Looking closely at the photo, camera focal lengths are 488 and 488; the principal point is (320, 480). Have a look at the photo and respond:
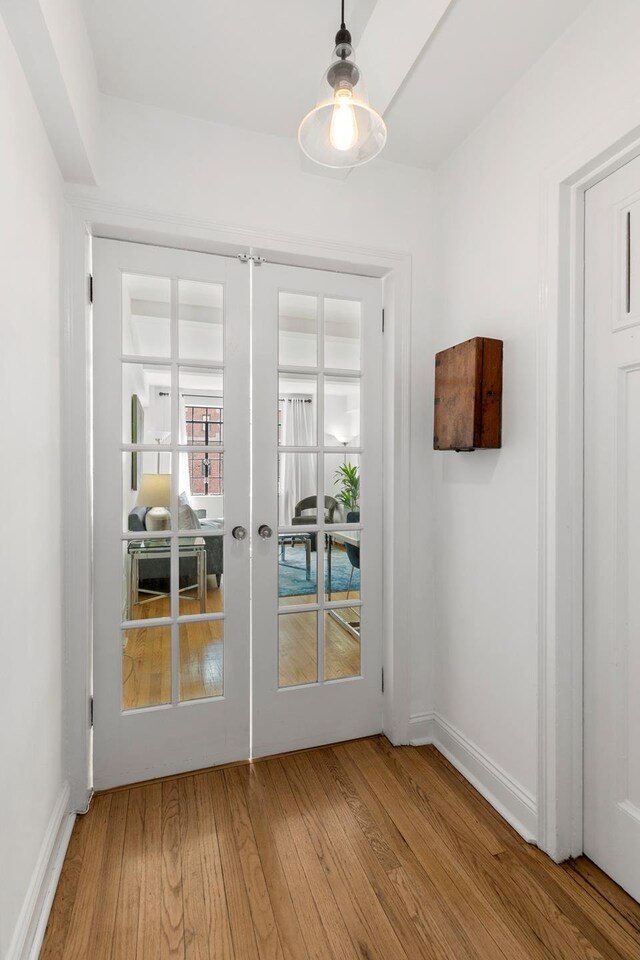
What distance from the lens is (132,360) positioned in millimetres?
1934

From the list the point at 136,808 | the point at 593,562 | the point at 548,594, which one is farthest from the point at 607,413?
the point at 136,808

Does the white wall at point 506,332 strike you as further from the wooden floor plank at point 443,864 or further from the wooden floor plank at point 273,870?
the wooden floor plank at point 273,870

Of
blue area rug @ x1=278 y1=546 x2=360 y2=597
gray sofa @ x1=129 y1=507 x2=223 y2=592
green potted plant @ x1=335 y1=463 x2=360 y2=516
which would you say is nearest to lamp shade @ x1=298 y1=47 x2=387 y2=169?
green potted plant @ x1=335 y1=463 x2=360 y2=516

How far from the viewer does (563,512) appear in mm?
1576

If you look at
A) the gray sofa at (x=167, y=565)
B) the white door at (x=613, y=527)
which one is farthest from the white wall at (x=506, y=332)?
the gray sofa at (x=167, y=565)

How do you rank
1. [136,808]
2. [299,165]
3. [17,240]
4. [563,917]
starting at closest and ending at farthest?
[17,240], [563,917], [136,808], [299,165]

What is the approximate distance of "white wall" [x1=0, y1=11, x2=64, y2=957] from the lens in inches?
45.1

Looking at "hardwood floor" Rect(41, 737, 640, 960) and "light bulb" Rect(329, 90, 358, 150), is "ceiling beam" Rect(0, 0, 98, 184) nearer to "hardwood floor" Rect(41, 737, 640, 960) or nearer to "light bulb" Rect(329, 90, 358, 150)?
"light bulb" Rect(329, 90, 358, 150)

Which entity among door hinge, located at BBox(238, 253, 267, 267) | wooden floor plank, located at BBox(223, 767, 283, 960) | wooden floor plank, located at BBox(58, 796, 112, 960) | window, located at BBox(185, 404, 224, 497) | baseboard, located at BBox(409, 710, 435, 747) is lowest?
wooden floor plank, located at BBox(223, 767, 283, 960)

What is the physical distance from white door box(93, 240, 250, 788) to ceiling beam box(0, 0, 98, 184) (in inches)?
13.7

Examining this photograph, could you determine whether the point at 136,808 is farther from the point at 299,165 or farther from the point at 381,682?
the point at 299,165

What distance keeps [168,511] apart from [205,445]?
31 centimetres

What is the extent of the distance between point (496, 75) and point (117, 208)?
4.73ft

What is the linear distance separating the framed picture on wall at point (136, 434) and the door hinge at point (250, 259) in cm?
73
